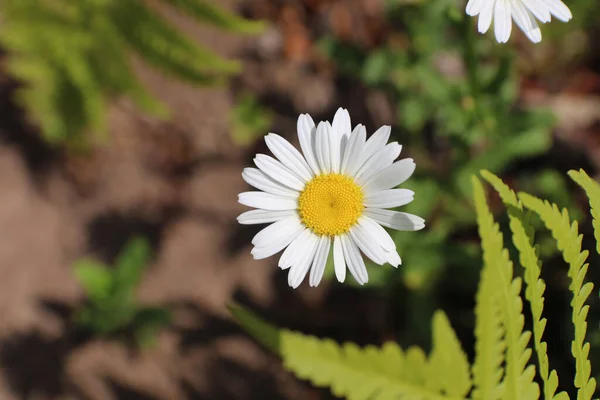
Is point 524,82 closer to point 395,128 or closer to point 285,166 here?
point 395,128

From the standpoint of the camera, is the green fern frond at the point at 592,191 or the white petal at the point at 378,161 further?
the white petal at the point at 378,161

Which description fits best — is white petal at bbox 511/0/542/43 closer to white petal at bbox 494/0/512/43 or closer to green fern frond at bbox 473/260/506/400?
white petal at bbox 494/0/512/43

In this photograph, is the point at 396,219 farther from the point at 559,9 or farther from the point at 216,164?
the point at 216,164

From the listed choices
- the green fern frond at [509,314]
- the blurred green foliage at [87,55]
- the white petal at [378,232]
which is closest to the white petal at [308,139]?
the white petal at [378,232]

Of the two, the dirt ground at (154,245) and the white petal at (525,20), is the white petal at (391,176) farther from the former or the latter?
the dirt ground at (154,245)

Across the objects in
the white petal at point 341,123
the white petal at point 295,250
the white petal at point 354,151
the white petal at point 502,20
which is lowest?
the white petal at point 295,250

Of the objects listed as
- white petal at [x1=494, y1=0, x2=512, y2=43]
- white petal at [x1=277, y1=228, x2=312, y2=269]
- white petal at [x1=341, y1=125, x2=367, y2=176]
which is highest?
white petal at [x1=494, y1=0, x2=512, y2=43]

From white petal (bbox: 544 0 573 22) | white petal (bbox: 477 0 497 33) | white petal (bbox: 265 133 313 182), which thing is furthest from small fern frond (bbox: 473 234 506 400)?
white petal (bbox: 544 0 573 22)
